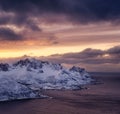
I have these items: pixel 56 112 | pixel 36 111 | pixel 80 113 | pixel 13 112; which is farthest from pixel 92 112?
pixel 13 112

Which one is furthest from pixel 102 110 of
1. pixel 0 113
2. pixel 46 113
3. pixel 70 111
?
pixel 0 113

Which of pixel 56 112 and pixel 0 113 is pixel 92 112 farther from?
pixel 0 113

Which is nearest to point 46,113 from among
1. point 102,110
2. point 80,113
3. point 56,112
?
point 56,112

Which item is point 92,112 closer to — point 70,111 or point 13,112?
point 70,111

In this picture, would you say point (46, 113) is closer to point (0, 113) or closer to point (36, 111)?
point (36, 111)

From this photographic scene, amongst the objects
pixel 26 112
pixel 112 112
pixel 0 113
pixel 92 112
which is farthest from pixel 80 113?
pixel 0 113

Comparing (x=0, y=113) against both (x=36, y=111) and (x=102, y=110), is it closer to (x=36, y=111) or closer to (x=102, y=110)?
(x=36, y=111)
